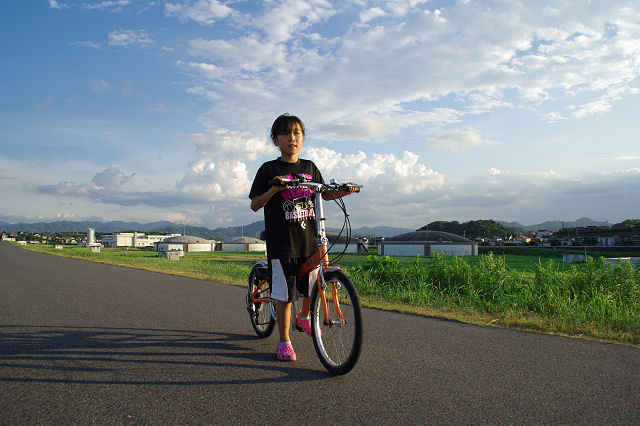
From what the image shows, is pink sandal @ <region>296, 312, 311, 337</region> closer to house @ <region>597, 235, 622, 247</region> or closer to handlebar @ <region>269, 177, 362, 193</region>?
handlebar @ <region>269, 177, 362, 193</region>

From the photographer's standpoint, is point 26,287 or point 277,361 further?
point 26,287

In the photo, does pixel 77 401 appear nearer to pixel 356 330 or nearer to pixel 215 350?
pixel 215 350

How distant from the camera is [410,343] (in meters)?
4.12

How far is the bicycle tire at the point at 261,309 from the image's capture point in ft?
14.1

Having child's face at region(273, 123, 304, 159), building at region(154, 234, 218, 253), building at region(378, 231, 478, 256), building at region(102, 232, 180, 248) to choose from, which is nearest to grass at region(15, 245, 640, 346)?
child's face at region(273, 123, 304, 159)

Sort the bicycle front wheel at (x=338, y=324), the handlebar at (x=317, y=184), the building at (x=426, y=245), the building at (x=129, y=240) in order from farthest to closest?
the building at (x=129, y=240) → the building at (x=426, y=245) → the handlebar at (x=317, y=184) → the bicycle front wheel at (x=338, y=324)

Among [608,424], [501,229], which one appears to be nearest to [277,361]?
[608,424]

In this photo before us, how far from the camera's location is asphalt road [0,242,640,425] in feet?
8.04

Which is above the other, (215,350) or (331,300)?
(331,300)

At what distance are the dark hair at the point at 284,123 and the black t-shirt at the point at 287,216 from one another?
261 millimetres

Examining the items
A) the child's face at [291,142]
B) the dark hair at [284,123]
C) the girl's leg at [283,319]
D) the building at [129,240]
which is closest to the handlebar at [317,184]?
the child's face at [291,142]

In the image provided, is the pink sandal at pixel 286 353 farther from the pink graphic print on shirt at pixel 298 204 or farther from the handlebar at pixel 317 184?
the handlebar at pixel 317 184

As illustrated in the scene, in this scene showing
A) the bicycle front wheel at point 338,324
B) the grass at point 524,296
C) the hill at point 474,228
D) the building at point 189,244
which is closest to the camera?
the bicycle front wheel at point 338,324

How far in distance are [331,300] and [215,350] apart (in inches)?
48.5
